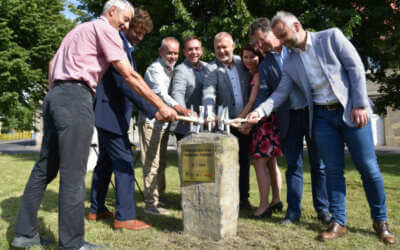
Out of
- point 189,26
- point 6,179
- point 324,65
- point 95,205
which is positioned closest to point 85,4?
point 189,26

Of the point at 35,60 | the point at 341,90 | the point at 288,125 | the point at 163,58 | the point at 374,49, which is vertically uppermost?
the point at 35,60

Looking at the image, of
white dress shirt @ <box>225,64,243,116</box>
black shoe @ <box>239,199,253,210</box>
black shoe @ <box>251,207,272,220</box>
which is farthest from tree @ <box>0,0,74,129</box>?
black shoe @ <box>251,207,272,220</box>

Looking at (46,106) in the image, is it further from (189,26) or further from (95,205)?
(189,26)

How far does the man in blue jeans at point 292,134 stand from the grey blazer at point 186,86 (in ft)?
2.83

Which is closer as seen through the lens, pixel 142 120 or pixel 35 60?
pixel 142 120

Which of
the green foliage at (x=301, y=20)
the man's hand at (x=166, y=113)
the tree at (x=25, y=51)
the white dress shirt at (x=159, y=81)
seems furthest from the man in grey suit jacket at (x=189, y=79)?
the tree at (x=25, y=51)

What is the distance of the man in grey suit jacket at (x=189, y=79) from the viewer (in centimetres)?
409

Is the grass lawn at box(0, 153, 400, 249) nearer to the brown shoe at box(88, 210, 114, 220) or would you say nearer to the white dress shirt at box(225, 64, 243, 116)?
the brown shoe at box(88, 210, 114, 220)

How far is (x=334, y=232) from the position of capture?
10.0ft

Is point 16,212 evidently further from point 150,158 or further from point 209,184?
point 209,184

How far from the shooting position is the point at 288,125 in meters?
3.63

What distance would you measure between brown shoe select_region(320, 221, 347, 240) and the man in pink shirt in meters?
1.96

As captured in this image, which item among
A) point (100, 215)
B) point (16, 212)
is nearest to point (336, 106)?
point (100, 215)

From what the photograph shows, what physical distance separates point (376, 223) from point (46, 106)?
3008 millimetres
